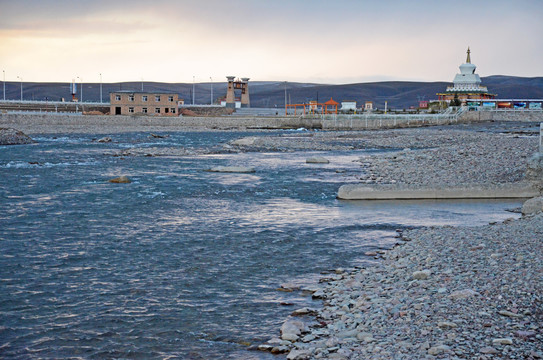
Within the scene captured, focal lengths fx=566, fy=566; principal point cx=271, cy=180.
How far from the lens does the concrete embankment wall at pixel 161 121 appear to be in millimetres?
94250

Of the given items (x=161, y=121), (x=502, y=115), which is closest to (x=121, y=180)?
(x=161, y=121)

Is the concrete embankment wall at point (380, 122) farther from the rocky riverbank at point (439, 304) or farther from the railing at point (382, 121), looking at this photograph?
the rocky riverbank at point (439, 304)

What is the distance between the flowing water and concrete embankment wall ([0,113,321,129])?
235 ft

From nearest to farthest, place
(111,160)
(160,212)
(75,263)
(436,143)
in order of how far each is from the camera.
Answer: (75,263) → (160,212) → (111,160) → (436,143)

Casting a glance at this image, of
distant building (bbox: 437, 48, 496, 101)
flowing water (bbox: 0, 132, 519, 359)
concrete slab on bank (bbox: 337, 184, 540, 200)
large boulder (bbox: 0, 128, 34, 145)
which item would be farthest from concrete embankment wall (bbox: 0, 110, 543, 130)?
concrete slab on bank (bbox: 337, 184, 540, 200)

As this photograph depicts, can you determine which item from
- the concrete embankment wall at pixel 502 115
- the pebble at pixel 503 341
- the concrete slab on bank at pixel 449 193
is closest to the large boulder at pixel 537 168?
the concrete slab on bank at pixel 449 193

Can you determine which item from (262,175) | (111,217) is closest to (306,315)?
(111,217)

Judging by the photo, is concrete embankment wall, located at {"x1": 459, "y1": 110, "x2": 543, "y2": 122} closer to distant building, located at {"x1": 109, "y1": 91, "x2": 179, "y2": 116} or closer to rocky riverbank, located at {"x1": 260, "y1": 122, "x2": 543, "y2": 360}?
distant building, located at {"x1": 109, "y1": 91, "x2": 179, "y2": 116}

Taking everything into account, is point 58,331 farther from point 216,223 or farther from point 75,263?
point 216,223

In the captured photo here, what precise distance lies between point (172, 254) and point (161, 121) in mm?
91194

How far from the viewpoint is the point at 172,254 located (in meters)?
13.2

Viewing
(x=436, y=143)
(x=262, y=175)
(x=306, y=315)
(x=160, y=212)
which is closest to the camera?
(x=306, y=315)

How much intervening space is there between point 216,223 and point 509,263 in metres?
9.08

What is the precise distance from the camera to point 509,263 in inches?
389
